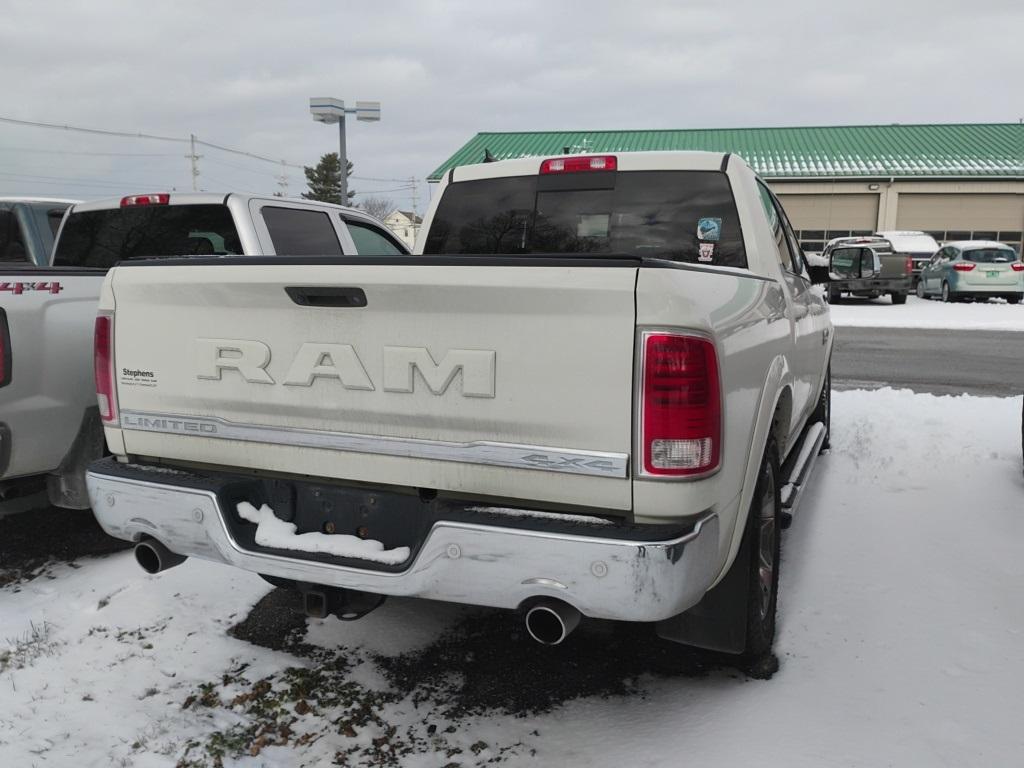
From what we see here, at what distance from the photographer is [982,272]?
21.1m

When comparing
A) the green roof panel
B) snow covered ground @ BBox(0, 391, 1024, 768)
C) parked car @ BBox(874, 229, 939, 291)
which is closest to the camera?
snow covered ground @ BBox(0, 391, 1024, 768)

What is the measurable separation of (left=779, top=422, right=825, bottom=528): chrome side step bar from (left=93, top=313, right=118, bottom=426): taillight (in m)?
2.69

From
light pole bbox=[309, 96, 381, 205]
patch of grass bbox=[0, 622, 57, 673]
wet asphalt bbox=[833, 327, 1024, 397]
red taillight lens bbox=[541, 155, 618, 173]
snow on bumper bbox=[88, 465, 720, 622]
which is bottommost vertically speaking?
patch of grass bbox=[0, 622, 57, 673]

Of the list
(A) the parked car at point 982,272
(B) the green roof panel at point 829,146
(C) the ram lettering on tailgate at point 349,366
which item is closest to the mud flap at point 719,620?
(C) the ram lettering on tailgate at point 349,366

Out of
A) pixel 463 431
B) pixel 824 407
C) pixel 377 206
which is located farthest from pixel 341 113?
pixel 377 206

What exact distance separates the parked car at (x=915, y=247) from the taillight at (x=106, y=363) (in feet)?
85.0

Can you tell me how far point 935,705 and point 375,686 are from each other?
80.7 inches

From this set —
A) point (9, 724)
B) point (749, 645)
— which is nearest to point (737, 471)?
point (749, 645)

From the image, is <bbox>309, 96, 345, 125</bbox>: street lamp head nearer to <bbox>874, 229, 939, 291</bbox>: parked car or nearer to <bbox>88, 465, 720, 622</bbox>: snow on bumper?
<bbox>874, 229, 939, 291</bbox>: parked car

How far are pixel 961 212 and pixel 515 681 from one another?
34984mm

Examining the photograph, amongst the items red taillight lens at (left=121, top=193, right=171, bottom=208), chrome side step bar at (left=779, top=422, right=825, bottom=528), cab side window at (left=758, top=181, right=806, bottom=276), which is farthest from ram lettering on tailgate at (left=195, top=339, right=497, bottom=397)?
red taillight lens at (left=121, top=193, right=171, bottom=208)

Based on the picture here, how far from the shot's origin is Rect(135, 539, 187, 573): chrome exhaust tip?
2930 mm

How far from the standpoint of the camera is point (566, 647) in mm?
3473

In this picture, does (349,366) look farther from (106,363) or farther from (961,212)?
(961,212)
